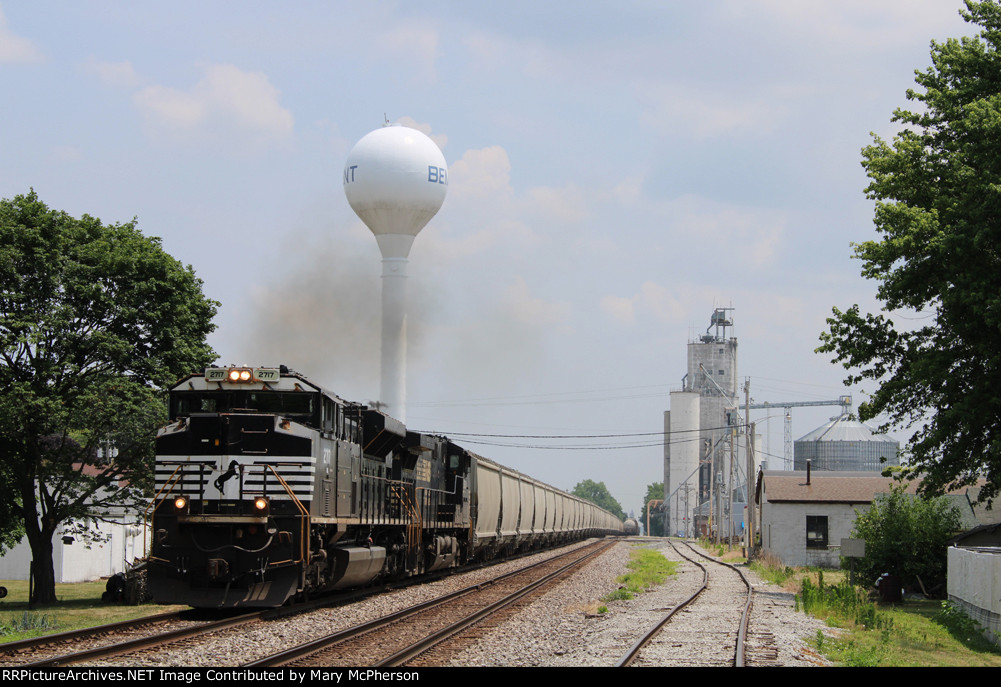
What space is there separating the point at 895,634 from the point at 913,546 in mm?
10641

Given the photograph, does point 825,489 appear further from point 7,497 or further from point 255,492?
point 255,492

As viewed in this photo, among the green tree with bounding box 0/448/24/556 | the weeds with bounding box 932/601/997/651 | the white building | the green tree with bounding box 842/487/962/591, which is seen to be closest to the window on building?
the green tree with bounding box 842/487/962/591

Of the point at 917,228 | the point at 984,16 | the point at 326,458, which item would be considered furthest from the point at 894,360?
the point at 326,458

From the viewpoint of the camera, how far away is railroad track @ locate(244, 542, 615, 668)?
41.4ft

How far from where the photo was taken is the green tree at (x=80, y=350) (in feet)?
80.7

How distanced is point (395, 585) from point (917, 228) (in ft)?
50.8

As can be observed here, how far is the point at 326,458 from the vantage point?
1841cm

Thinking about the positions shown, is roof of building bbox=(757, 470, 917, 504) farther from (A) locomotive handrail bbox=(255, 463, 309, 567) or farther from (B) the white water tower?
(A) locomotive handrail bbox=(255, 463, 309, 567)

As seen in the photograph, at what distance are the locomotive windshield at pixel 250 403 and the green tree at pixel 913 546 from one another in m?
17.6

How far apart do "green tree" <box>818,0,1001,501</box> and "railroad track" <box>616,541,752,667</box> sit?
6.48 metres

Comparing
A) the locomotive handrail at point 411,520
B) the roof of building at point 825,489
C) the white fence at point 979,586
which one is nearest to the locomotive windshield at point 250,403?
the locomotive handrail at point 411,520

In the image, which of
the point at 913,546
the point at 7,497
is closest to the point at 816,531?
the point at 913,546

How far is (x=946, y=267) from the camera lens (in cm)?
2452
